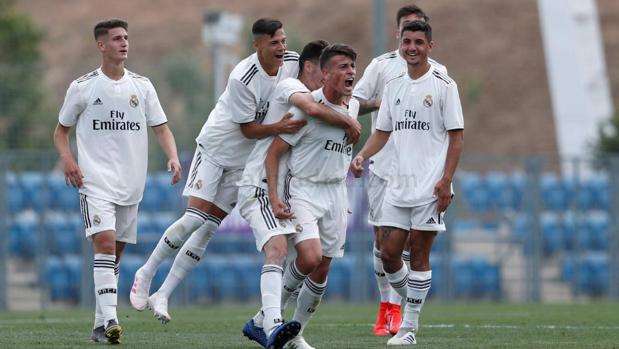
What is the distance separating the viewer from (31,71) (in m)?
21.5

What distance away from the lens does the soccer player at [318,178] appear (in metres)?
8.65

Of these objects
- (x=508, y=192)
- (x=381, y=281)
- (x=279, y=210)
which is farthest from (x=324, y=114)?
(x=508, y=192)

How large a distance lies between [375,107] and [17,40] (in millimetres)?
26942

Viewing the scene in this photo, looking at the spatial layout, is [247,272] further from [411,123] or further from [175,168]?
[411,123]

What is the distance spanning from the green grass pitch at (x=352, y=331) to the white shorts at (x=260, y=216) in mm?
1065

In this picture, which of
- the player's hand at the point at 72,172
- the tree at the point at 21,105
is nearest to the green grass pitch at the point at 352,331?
the player's hand at the point at 72,172

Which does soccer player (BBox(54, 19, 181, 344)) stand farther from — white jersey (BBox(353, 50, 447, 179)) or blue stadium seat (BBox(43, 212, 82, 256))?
blue stadium seat (BBox(43, 212, 82, 256))

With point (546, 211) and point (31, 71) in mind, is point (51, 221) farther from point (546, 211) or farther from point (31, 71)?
point (546, 211)

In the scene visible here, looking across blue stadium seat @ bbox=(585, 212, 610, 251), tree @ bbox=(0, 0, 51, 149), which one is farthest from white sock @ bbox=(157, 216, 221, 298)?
blue stadium seat @ bbox=(585, 212, 610, 251)

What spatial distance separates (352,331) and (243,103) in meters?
2.71

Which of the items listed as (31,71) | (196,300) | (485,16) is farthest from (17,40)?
(485,16)

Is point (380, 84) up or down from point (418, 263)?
up

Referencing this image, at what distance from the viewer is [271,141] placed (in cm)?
902

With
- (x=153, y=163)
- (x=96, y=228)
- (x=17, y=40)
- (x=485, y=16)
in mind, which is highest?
(x=485, y=16)
